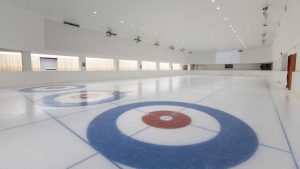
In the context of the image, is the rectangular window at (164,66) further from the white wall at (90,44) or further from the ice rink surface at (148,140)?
the ice rink surface at (148,140)

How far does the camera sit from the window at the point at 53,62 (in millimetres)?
8531

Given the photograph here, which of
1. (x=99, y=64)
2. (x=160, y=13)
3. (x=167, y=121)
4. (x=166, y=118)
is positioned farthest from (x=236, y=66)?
(x=167, y=121)

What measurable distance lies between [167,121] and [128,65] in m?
12.8

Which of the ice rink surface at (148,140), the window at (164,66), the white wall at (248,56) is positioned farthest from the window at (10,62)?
the white wall at (248,56)

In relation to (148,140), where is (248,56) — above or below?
above

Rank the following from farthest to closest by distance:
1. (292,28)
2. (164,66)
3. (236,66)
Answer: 1. (236,66)
2. (164,66)
3. (292,28)

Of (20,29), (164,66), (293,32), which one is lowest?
(164,66)

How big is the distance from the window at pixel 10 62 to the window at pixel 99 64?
4.19m

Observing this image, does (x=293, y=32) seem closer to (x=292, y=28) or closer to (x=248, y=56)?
(x=292, y=28)

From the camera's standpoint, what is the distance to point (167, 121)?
2311 millimetres

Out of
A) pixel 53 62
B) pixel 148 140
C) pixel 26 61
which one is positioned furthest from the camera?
pixel 53 62

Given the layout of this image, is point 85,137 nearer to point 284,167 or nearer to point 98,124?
point 98,124

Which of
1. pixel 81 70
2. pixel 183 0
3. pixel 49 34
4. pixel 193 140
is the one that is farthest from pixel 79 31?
pixel 193 140

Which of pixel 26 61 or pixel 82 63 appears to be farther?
pixel 82 63
